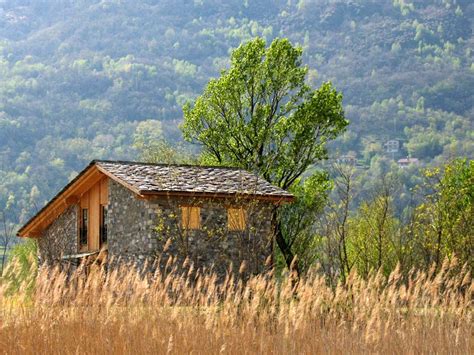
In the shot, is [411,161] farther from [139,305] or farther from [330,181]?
[139,305]

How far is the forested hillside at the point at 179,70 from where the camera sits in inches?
4838

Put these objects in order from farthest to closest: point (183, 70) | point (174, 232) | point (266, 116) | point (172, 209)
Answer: point (183, 70) → point (266, 116) → point (172, 209) → point (174, 232)

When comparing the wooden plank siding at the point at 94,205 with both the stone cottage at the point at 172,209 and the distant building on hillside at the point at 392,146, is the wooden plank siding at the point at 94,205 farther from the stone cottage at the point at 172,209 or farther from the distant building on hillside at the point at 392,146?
the distant building on hillside at the point at 392,146

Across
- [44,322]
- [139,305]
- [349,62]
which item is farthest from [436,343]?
[349,62]

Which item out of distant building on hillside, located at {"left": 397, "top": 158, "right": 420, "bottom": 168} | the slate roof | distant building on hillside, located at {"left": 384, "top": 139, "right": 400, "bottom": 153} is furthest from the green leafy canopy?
distant building on hillside, located at {"left": 384, "top": 139, "right": 400, "bottom": 153}

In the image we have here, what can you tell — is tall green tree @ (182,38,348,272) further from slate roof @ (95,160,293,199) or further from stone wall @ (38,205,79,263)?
slate roof @ (95,160,293,199)

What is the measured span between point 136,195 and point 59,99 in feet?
379

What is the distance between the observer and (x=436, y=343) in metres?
12.0

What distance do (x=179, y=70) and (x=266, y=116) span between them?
121658 mm

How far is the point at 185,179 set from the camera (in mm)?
29078

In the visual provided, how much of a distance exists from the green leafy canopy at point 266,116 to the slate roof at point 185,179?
22.6ft

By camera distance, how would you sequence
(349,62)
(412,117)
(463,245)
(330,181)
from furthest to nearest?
(349,62) → (412,117) → (330,181) → (463,245)

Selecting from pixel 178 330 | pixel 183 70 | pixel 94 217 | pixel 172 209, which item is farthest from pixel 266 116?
pixel 183 70

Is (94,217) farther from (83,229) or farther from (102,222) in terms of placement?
(83,229)
